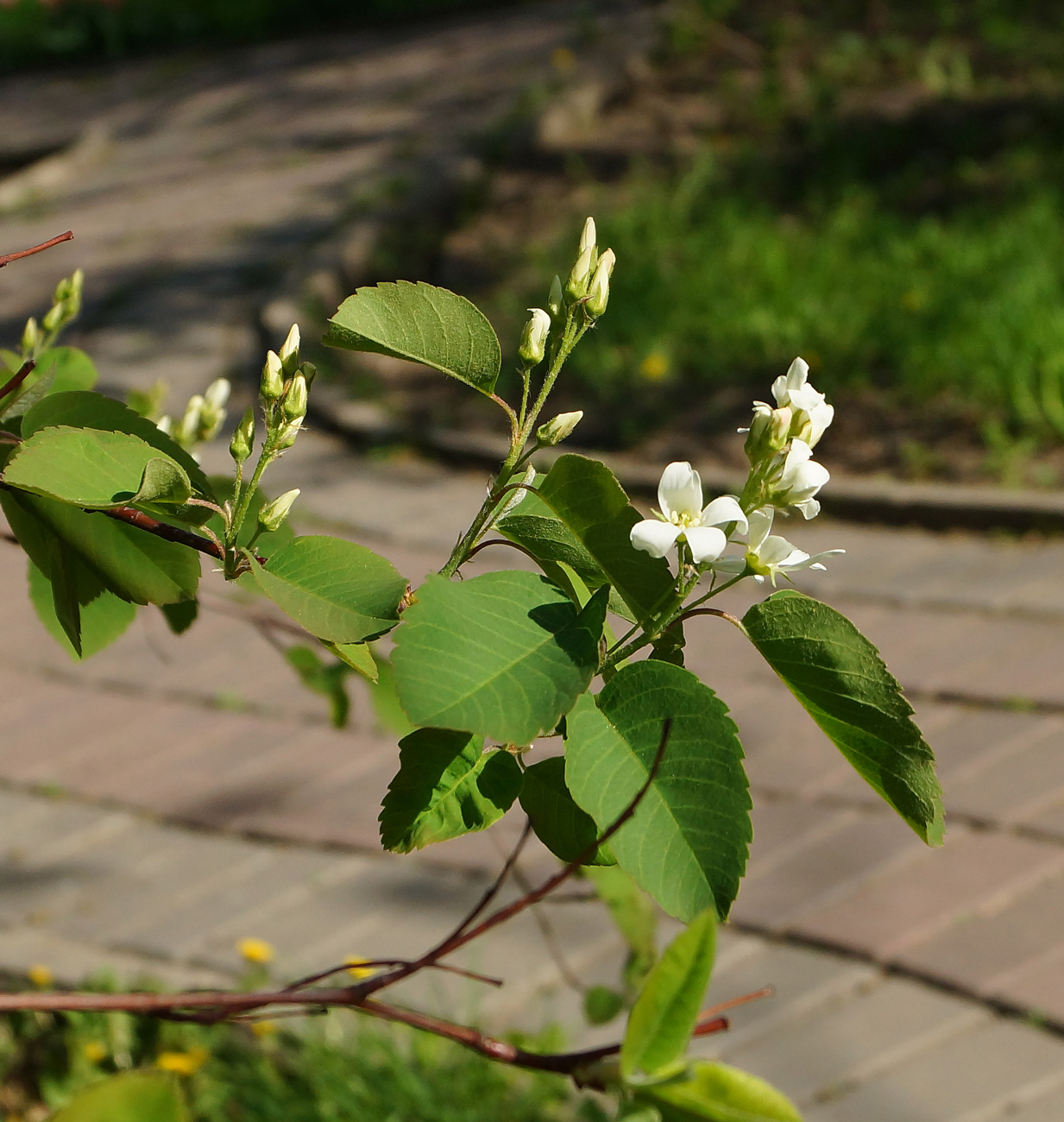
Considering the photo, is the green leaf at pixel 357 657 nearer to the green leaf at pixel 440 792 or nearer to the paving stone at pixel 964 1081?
the green leaf at pixel 440 792

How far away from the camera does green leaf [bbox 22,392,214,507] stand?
68 centimetres

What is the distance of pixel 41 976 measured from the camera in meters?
2.14

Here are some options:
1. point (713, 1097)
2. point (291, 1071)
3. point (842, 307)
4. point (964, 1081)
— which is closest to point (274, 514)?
point (713, 1097)

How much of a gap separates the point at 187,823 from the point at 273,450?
2178mm

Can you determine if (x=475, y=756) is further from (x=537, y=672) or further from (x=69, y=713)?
(x=69, y=713)

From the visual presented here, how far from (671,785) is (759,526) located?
5.8 inches

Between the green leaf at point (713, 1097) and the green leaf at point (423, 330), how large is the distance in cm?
33

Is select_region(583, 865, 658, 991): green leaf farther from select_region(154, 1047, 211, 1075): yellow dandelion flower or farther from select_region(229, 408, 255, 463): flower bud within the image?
select_region(154, 1047, 211, 1075): yellow dandelion flower

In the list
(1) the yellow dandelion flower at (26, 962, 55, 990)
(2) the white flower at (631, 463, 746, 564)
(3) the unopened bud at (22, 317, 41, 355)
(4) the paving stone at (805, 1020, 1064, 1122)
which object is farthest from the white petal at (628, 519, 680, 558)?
(1) the yellow dandelion flower at (26, 962, 55, 990)

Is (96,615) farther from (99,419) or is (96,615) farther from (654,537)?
(654,537)

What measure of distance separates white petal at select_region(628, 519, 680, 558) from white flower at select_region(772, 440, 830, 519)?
0.06 metres

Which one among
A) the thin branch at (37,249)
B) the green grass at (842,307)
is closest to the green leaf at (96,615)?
the thin branch at (37,249)

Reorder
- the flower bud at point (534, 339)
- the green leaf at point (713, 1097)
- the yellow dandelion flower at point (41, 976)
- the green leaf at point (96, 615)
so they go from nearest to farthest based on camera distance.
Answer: the green leaf at point (713, 1097), the flower bud at point (534, 339), the green leaf at point (96, 615), the yellow dandelion flower at point (41, 976)

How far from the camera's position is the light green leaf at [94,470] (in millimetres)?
573
